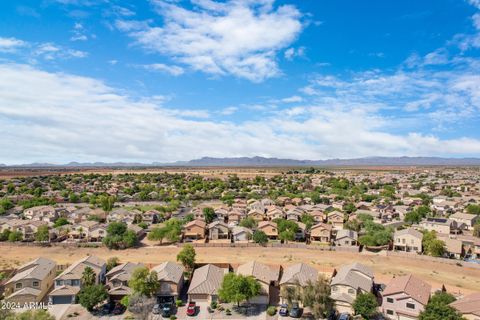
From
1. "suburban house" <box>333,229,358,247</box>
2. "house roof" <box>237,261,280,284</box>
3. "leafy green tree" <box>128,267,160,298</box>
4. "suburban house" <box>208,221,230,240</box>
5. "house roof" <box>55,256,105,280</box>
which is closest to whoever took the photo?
"leafy green tree" <box>128,267,160,298</box>

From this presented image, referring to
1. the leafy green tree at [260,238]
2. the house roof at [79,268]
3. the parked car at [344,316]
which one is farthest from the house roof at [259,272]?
the house roof at [79,268]

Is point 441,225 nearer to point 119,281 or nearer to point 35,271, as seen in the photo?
point 119,281

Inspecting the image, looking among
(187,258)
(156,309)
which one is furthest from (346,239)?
(156,309)

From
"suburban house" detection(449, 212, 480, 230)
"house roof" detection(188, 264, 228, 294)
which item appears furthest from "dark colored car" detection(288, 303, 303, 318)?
"suburban house" detection(449, 212, 480, 230)

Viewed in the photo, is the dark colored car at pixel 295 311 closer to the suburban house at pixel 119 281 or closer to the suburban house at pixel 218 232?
the suburban house at pixel 119 281

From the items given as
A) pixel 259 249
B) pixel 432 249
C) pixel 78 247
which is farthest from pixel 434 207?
pixel 78 247

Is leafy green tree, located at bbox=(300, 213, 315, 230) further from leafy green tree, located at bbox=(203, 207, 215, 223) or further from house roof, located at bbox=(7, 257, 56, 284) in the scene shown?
house roof, located at bbox=(7, 257, 56, 284)

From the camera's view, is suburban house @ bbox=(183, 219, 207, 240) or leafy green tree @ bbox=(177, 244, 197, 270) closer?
leafy green tree @ bbox=(177, 244, 197, 270)
